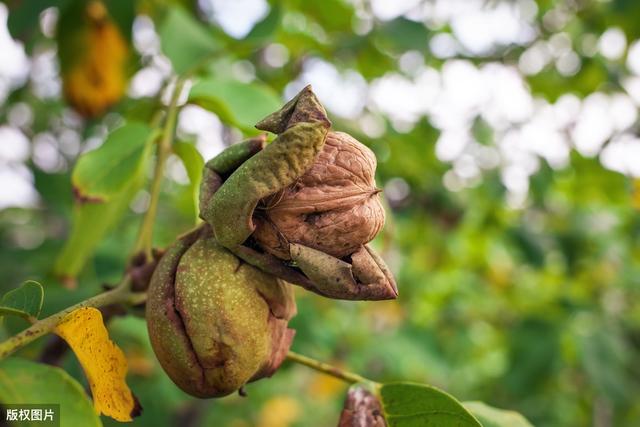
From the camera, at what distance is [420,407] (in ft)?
4.03

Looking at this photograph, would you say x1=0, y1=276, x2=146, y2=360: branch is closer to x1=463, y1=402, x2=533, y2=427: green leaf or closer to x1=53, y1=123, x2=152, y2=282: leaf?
x1=53, y1=123, x2=152, y2=282: leaf

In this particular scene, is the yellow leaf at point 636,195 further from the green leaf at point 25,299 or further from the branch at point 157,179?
the green leaf at point 25,299

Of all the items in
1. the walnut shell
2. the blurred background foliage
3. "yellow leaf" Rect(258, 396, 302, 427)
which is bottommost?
"yellow leaf" Rect(258, 396, 302, 427)

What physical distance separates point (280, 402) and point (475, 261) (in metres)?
3.23

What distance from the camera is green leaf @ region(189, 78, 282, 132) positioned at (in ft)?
5.29

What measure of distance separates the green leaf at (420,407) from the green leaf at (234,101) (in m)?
0.72

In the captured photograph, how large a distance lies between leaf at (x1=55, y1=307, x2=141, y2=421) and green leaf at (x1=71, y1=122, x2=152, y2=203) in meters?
0.55

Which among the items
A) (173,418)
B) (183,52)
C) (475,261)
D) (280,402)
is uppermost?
(183,52)

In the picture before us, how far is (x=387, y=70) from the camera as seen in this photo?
12.1 feet

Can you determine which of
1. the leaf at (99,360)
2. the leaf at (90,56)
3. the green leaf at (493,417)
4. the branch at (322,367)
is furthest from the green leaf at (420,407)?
the leaf at (90,56)

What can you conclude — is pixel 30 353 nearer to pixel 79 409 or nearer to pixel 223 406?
pixel 79 409

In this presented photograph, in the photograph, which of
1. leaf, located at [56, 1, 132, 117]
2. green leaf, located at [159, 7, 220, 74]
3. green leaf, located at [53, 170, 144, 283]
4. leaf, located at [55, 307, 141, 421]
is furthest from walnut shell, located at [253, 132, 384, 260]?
leaf, located at [56, 1, 132, 117]

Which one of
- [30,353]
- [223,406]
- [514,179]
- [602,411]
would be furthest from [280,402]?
[30,353]

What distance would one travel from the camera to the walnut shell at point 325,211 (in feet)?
3.46
